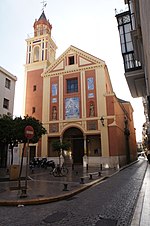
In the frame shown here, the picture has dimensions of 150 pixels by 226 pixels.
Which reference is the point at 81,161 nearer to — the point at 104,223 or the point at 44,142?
the point at 44,142

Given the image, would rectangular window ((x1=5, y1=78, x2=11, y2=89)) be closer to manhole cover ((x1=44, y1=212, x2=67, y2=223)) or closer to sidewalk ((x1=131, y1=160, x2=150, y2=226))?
manhole cover ((x1=44, y1=212, x2=67, y2=223))

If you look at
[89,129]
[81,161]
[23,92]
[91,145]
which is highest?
[23,92]

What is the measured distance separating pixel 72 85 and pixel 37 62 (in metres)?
8.37

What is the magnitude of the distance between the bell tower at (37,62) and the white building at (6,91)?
19.0 feet

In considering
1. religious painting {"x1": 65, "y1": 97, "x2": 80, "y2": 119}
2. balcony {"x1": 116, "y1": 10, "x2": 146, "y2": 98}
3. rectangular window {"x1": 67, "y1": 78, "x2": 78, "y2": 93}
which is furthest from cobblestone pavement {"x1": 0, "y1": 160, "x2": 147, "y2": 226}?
rectangular window {"x1": 67, "y1": 78, "x2": 78, "y2": 93}

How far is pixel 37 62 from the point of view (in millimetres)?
33281

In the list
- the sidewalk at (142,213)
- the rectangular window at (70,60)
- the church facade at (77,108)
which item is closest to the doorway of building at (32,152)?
the church facade at (77,108)

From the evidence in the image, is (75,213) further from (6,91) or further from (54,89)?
(54,89)

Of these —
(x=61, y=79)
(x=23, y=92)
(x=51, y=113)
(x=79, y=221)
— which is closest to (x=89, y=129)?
(x=51, y=113)

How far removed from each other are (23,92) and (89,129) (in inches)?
525

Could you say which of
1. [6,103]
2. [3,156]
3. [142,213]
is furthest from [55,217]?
[6,103]

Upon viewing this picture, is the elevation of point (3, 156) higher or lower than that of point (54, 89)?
lower

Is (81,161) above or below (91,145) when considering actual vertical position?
below

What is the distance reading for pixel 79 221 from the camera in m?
4.71
